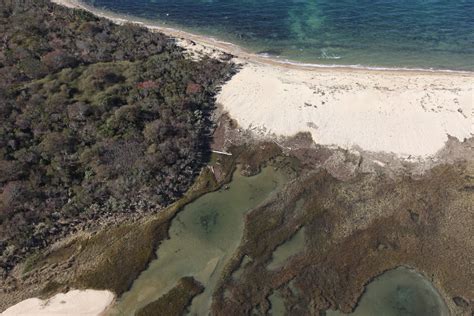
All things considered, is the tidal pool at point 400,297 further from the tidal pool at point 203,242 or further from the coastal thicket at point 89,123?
the coastal thicket at point 89,123

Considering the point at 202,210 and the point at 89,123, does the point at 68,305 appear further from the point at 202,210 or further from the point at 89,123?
the point at 89,123

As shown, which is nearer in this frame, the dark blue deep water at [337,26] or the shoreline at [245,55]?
the shoreline at [245,55]

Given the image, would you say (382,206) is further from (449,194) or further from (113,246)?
(113,246)

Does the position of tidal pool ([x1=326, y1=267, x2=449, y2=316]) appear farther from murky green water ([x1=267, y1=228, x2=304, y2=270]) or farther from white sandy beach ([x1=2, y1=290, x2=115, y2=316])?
white sandy beach ([x1=2, y1=290, x2=115, y2=316])

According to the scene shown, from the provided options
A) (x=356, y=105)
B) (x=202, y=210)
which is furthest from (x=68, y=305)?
(x=356, y=105)

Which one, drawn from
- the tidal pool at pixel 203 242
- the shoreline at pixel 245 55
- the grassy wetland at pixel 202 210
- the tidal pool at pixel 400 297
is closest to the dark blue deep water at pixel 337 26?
the shoreline at pixel 245 55

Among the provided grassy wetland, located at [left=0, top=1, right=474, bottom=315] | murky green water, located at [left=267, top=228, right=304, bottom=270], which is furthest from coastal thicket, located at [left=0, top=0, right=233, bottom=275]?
murky green water, located at [left=267, top=228, right=304, bottom=270]

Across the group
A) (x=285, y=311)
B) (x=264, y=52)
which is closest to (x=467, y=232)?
(x=285, y=311)

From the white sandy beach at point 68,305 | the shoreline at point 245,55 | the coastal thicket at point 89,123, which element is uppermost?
the shoreline at point 245,55
